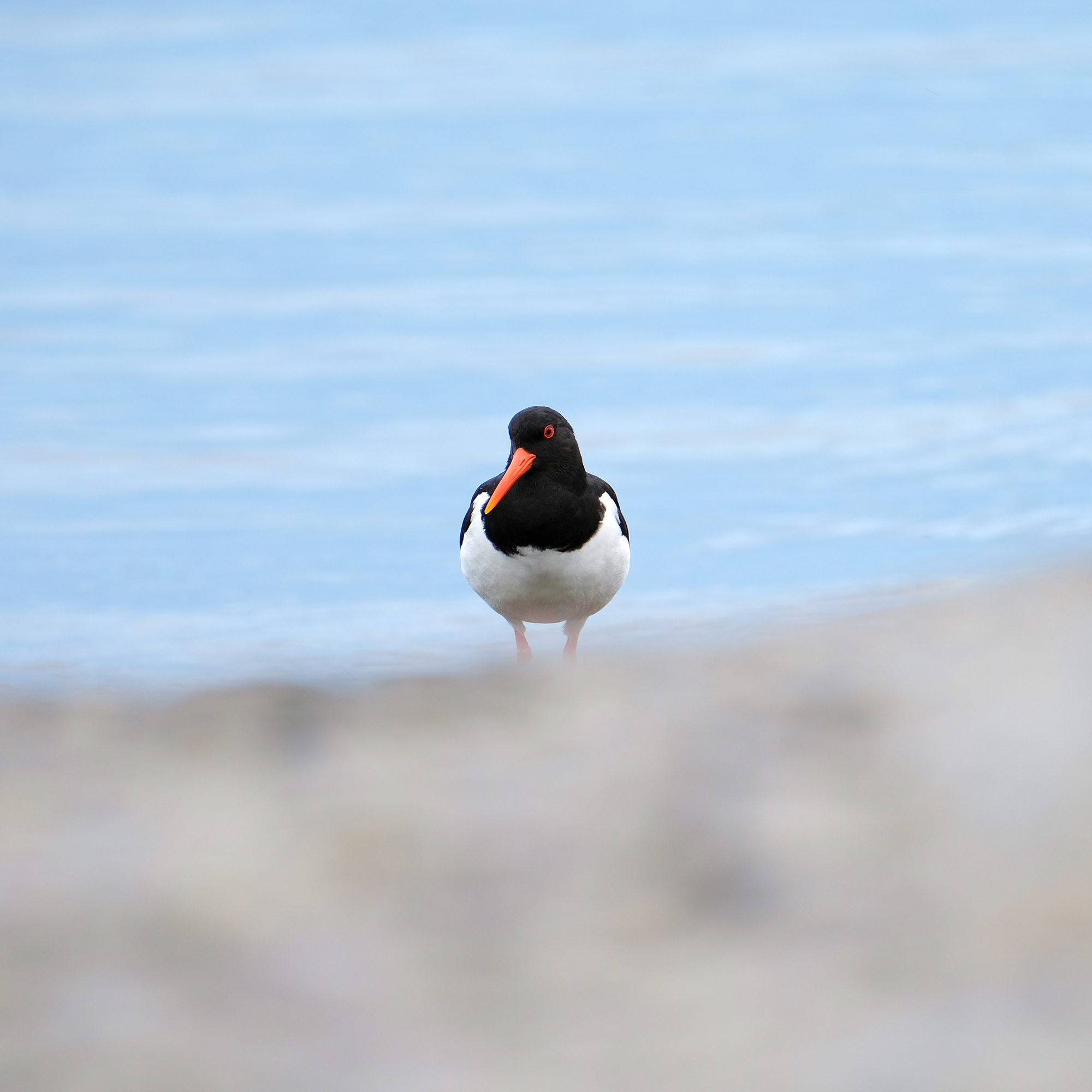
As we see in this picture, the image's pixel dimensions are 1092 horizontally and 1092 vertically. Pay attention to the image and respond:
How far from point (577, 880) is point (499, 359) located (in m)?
10.9

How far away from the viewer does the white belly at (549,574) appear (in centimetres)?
643

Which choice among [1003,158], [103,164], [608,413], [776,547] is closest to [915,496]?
[776,547]

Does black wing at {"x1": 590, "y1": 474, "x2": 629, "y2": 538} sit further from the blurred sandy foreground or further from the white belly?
the blurred sandy foreground

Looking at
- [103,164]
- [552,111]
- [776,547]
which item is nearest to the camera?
[776,547]

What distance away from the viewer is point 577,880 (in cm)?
180

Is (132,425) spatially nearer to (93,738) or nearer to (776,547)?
(776,547)

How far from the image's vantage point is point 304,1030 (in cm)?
167

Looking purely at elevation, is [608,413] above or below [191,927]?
above

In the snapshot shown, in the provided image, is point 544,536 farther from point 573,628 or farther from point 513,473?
point 573,628

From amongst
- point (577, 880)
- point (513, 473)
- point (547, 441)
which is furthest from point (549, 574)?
point (577, 880)

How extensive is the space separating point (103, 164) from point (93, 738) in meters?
21.3

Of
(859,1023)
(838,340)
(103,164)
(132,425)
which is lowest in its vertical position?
(859,1023)

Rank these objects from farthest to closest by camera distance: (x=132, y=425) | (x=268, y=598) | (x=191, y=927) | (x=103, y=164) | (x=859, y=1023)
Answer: (x=103, y=164) → (x=132, y=425) → (x=268, y=598) → (x=191, y=927) → (x=859, y=1023)

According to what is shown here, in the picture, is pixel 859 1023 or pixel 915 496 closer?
pixel 859 1023
